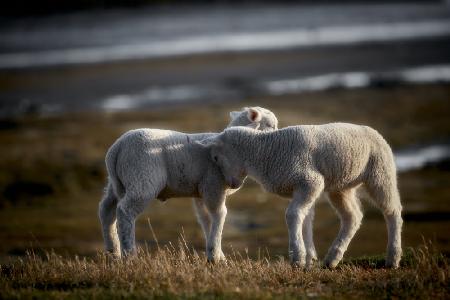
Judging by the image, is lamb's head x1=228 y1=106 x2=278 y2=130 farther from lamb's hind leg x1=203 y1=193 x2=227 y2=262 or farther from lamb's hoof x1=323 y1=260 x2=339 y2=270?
lamb's hoof x1=323 y1=260 x2=339 y2=270

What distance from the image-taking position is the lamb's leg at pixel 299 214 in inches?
520

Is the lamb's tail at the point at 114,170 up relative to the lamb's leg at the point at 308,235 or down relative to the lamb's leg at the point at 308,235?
up

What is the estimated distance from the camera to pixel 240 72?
198 ft

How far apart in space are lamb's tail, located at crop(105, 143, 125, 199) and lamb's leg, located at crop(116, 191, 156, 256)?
1.66 feet

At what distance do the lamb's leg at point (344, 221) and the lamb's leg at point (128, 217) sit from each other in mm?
2963

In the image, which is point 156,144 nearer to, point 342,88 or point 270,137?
point 270,137

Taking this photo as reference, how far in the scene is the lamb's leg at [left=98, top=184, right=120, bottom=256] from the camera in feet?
47.0

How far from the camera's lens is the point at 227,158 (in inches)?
552

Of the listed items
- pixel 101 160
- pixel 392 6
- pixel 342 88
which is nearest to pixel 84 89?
pixel 342 88

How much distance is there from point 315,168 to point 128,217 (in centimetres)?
290

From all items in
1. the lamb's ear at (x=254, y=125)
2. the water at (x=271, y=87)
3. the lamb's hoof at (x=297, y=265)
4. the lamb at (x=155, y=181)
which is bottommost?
the water at (x=271, y=87)

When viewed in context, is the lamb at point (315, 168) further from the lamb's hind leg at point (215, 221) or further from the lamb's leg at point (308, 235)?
the lamb's hind leg at point (215, 221)

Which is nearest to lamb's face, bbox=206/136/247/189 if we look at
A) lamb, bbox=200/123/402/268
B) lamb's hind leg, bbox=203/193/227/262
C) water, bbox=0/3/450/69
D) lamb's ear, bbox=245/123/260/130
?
lamb, bbox=200/123/402/268

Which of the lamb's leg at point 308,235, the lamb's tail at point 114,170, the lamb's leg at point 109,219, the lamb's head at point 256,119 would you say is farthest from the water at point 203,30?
the lamb's leg at point 308,235
